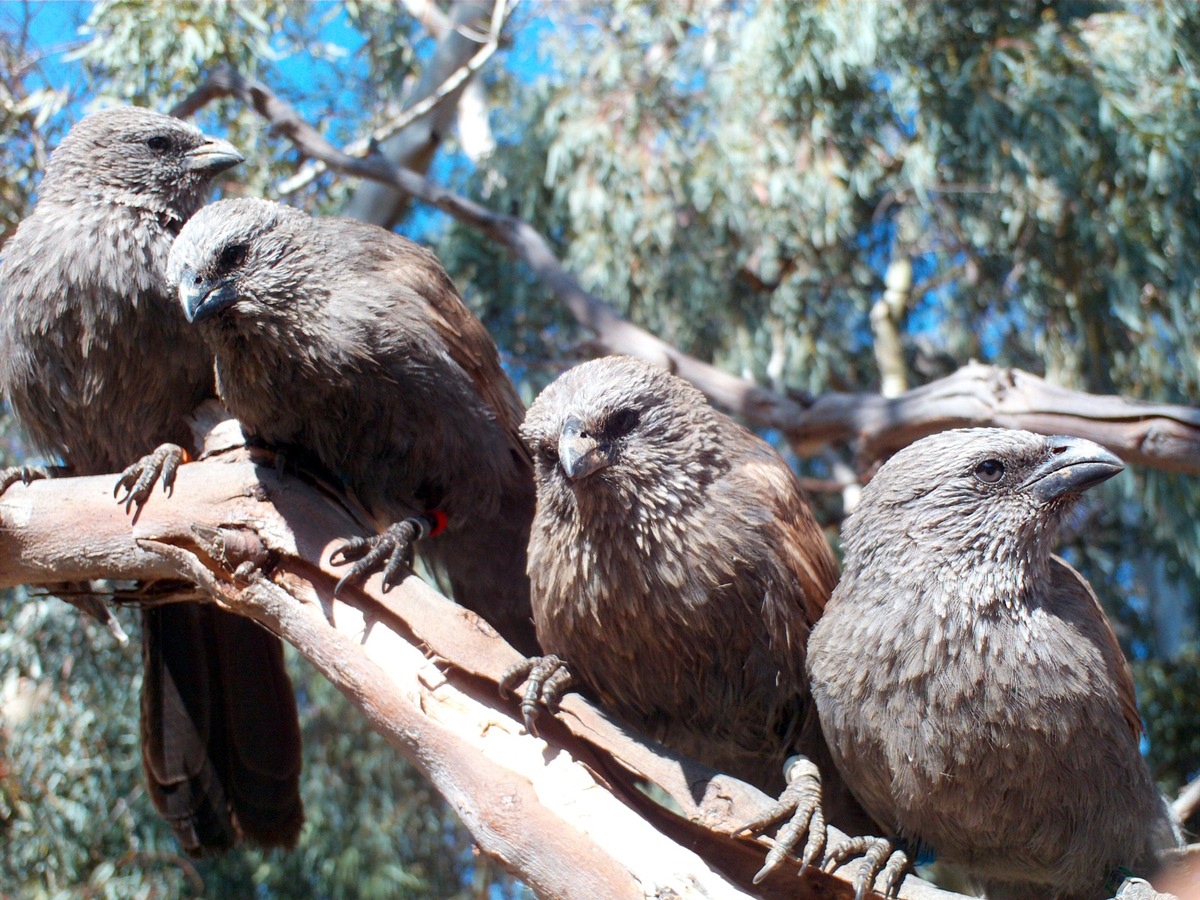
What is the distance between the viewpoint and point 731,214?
→ 7.21m

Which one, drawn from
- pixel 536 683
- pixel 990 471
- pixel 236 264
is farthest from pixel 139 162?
pixel 990 471

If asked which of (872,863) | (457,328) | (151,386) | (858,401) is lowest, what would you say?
(872,863)

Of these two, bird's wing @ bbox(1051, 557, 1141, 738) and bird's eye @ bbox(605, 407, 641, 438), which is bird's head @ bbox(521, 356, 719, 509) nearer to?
bird's eye @ bbox(605, 407, 641, 438)

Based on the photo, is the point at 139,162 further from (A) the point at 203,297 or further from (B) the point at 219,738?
(B) the point at 219,738

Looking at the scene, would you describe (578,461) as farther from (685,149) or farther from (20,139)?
(685,149)

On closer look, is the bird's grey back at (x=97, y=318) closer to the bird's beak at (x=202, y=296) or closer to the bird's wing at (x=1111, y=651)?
the bird's beak at (x=202, y=296)

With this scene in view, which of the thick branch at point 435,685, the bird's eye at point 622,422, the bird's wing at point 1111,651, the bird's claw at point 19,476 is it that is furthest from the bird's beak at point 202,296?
the bird's wing at point 1111,651

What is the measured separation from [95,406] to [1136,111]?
18.0ft

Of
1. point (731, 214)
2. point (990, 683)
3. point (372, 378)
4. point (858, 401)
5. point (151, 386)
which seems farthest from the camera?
point (731, 214)

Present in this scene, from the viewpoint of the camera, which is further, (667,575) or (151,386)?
(151,386)

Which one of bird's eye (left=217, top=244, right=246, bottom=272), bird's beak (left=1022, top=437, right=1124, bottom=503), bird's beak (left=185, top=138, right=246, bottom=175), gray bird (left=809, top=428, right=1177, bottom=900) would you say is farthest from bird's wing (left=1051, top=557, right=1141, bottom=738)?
bird's beak (left=185, top=138, right=246, bottom=175)

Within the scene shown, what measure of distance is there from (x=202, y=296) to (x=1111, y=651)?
2.39 meters

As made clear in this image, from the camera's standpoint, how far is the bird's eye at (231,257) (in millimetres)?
2777

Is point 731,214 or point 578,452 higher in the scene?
point 731,214
